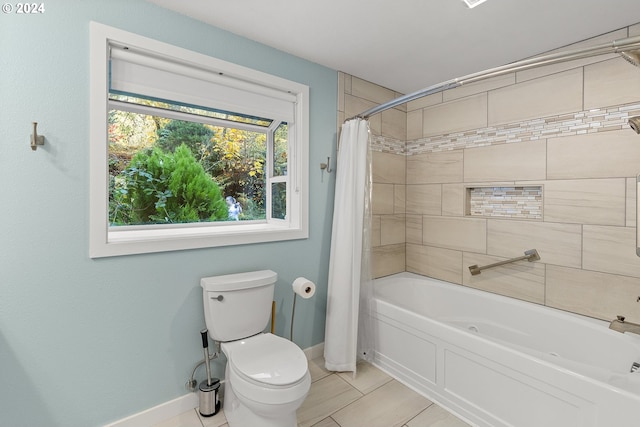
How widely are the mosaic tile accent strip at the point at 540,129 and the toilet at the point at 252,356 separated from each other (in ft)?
6.38

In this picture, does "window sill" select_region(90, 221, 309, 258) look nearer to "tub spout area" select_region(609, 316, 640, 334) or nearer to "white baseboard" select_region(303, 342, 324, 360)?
"white baseboard" select_region(303, 342, 324, 360)

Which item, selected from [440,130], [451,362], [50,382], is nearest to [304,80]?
[440,130]

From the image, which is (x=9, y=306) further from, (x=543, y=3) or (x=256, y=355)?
(x=543, y=3)

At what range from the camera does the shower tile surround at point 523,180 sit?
6.06 ft

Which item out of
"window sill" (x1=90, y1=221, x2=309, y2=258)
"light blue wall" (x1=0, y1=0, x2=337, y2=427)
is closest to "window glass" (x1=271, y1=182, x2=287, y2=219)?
"window sill" (x1=90, y1=221, x2=309, y2=258)

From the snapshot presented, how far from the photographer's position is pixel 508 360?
154 centimetres

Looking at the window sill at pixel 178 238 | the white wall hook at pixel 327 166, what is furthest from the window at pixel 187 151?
the white wall hook at pixel 327 166

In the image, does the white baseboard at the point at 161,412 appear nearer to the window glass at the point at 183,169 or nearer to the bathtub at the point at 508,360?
the window glass at the point at 183,169

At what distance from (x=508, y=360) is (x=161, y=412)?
192cm

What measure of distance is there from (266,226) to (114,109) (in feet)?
4.14

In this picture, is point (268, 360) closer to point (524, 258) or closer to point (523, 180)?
point (524, 258)

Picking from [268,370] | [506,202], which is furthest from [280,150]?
[506,202]

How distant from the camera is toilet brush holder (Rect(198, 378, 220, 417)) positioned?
173 cm

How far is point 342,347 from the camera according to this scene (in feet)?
7.07
